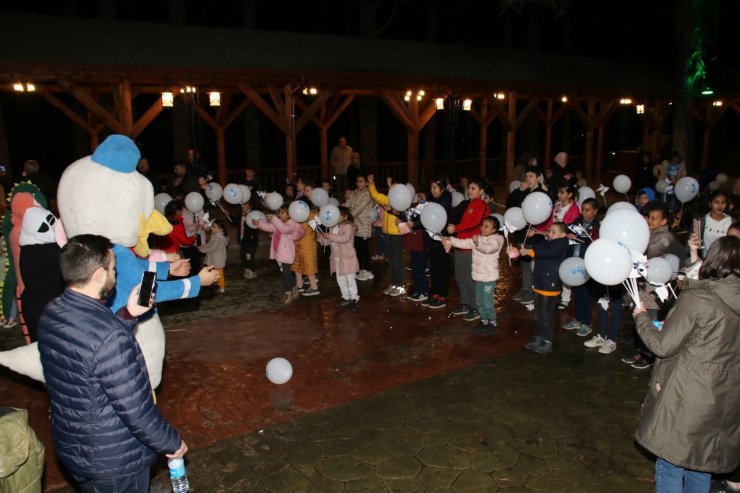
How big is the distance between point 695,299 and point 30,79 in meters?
11.7

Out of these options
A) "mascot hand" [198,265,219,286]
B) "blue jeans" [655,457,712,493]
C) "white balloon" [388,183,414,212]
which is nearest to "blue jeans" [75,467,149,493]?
"mascot hand" [198,265,219,286]

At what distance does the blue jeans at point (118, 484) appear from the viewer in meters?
2.84

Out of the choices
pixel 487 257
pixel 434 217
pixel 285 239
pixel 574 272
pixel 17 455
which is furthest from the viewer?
pixel 285 239

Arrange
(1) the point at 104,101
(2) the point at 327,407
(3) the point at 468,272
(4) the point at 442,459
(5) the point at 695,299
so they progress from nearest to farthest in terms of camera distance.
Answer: (5) the point at 695,299, (4) the point at 442,459, (2) the point at 327,407, (3) the point at 468,272, (1) the point at 104,101

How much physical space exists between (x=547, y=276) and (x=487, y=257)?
0.81 m

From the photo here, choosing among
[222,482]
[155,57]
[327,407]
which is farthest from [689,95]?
[222,482]

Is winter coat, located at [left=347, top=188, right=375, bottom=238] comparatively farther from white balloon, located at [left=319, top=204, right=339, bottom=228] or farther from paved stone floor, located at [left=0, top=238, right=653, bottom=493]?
paved stone floor, located at [left=0, top=238, right=653, bottom=493]

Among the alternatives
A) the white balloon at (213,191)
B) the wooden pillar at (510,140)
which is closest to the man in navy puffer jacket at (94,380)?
the white balloon at (213,191)

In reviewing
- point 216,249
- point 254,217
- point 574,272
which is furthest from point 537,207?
point 216,249

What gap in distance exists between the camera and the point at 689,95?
20656mm

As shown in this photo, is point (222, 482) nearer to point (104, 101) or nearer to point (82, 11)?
point (104, 101)

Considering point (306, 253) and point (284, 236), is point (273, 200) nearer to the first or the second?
point (284, 236)

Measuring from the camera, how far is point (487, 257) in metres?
6.84

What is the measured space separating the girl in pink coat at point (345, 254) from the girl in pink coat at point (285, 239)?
1.39 feet
